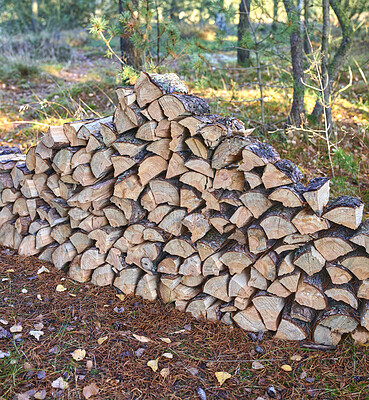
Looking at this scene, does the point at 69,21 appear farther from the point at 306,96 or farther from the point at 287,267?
the point at 287,267

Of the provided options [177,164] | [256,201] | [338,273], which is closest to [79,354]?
[177,164]

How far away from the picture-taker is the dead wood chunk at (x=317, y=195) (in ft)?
7.80

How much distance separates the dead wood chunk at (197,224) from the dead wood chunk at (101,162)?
2.57 feet

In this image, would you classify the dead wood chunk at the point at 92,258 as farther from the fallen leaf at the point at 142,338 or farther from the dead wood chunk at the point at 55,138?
the dead wood chunk at the point at 55,138

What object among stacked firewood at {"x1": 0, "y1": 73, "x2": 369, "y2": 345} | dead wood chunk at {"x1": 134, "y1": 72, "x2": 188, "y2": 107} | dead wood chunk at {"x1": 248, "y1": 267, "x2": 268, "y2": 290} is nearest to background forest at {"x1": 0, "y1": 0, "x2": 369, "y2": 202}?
dead wood chunk at {"x1": 134, "y1": 72, "x2": 188, "y2": 107}

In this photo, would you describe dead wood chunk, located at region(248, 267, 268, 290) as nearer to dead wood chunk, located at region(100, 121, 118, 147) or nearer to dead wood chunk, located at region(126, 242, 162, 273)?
dead wood chunk, located at region(126, 242, 162, 273)

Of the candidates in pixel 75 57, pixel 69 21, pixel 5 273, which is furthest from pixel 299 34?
→ pixel 69 21

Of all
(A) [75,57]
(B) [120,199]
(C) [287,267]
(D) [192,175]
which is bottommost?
(C) [287,267]

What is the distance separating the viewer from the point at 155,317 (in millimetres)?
2898

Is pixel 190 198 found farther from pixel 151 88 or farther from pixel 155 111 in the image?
pixel 151 88

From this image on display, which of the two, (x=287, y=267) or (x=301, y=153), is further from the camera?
(x=301, y=153)

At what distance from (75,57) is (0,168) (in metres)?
7.59

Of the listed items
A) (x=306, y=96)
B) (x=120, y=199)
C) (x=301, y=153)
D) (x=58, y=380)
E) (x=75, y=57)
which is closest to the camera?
(x=58, y=380)

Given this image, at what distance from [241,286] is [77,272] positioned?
58.2 inches
